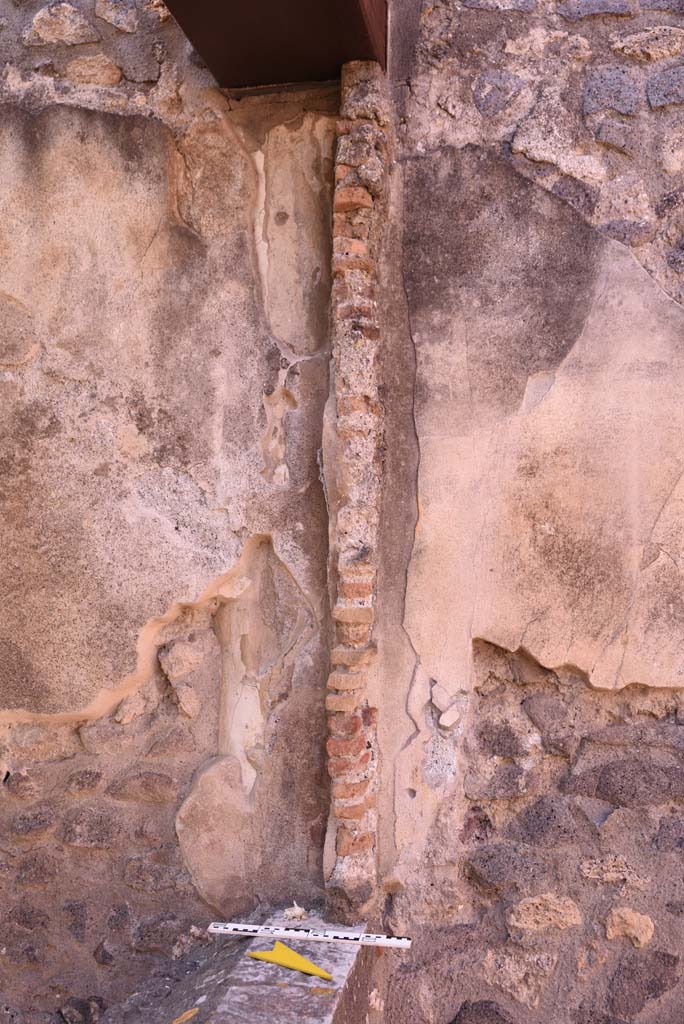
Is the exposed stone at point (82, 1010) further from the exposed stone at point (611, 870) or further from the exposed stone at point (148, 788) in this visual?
the exposed stone at point (611, 870)

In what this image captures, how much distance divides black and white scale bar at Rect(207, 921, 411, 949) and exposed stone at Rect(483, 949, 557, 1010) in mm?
387

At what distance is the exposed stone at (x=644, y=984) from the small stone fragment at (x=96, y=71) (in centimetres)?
308

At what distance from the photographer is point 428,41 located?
2.75 meters

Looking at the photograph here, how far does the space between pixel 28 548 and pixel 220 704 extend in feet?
2.51

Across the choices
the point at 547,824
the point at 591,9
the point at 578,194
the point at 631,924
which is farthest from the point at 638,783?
the point at 591,9

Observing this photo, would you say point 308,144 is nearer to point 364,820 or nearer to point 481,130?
point 481,130

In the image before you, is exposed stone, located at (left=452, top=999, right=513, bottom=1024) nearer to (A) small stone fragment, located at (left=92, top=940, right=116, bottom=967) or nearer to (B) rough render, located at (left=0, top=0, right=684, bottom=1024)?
(B) rough render, located at (left=0, top=0, right=684, bottom=1024)

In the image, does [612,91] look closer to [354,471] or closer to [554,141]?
[554,141]

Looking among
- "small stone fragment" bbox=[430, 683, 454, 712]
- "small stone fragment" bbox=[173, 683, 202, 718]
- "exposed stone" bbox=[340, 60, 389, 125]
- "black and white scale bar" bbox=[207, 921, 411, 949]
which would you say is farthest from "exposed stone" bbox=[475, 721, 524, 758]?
"exposed stone" bbox=[340, 60, 389, 125]

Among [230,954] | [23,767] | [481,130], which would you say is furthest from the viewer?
[23,767]

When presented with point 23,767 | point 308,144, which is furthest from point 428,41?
point 23,767

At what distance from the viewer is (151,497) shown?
283 cm

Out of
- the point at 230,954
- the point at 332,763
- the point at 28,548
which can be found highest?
the point at 28,548

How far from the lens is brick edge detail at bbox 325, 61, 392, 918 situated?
2611 mm
